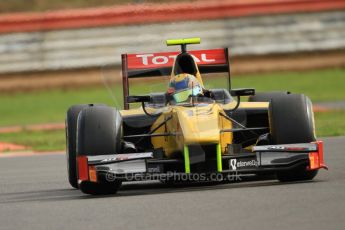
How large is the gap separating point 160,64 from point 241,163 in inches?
131

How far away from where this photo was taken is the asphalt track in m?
9.61

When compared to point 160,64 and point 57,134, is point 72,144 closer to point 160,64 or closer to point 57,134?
point 160,64

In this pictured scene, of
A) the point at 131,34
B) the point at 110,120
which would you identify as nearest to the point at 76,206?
the point at 110,120

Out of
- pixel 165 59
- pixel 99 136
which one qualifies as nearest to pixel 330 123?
pixel 165 59

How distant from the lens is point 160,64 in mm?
15289

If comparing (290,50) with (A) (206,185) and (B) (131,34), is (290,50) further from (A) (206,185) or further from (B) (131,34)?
(A) (206,185)

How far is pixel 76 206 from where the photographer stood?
1153cm

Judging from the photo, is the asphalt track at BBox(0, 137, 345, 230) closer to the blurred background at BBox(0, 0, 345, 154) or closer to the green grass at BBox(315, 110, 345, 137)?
the green grass at BBox(315, 110, 345, 137)

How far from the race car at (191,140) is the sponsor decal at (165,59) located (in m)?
1.19

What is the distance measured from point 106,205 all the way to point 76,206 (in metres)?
0.31

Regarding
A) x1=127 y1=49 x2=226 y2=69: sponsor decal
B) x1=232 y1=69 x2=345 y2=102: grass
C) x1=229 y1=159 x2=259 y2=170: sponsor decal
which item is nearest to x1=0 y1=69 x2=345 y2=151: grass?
x1=232 y1=69 x2=345 y2=102: grass

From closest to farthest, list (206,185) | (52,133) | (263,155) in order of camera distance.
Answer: (263,155) → (206,185) → (52,133)

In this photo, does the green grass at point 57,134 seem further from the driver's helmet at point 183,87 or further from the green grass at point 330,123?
the driver's helmet at point 183,87

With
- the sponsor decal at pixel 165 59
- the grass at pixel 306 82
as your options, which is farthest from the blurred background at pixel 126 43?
the sponsor decal at pixel 165 59
